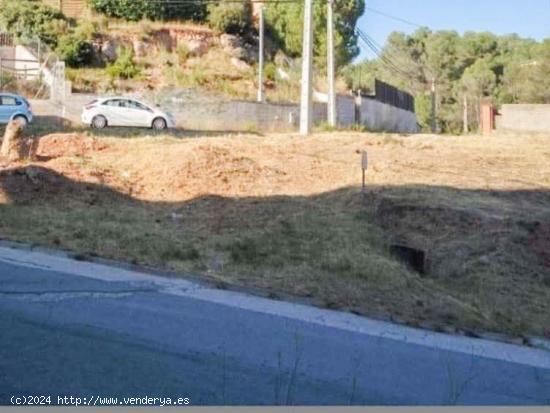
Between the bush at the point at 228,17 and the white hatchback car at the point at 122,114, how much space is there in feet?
67.3

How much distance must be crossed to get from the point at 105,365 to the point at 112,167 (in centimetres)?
1373

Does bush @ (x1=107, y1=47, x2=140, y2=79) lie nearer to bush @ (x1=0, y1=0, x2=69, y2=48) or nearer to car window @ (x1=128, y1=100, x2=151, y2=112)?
bush @ (x1=0, y1=0, x2=69, y2=48)

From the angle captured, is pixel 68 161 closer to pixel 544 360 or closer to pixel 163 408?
pixel 544 360

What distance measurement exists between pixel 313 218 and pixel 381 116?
125 feet

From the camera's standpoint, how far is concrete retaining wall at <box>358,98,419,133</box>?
50.2 metres

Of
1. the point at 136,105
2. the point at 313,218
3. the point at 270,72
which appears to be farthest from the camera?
the point at 270,72

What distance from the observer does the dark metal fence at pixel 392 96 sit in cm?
5431

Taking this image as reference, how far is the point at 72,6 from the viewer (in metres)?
57.5

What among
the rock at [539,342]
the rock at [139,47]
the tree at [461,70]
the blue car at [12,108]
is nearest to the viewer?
the rock at [539,342]

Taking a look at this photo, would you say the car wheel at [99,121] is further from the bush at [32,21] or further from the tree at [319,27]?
the bush at [32,21]

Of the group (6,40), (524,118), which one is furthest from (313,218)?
(6,40)

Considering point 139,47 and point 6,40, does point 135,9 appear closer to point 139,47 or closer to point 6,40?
point 139,47

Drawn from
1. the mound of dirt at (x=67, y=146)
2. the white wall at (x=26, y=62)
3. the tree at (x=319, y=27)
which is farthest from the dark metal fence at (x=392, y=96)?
the mound of dirt at (x=67, y=146)

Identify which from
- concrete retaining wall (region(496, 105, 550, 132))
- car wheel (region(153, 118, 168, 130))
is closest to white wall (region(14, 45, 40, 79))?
car wheel (region(153, 118, 168, 130))
